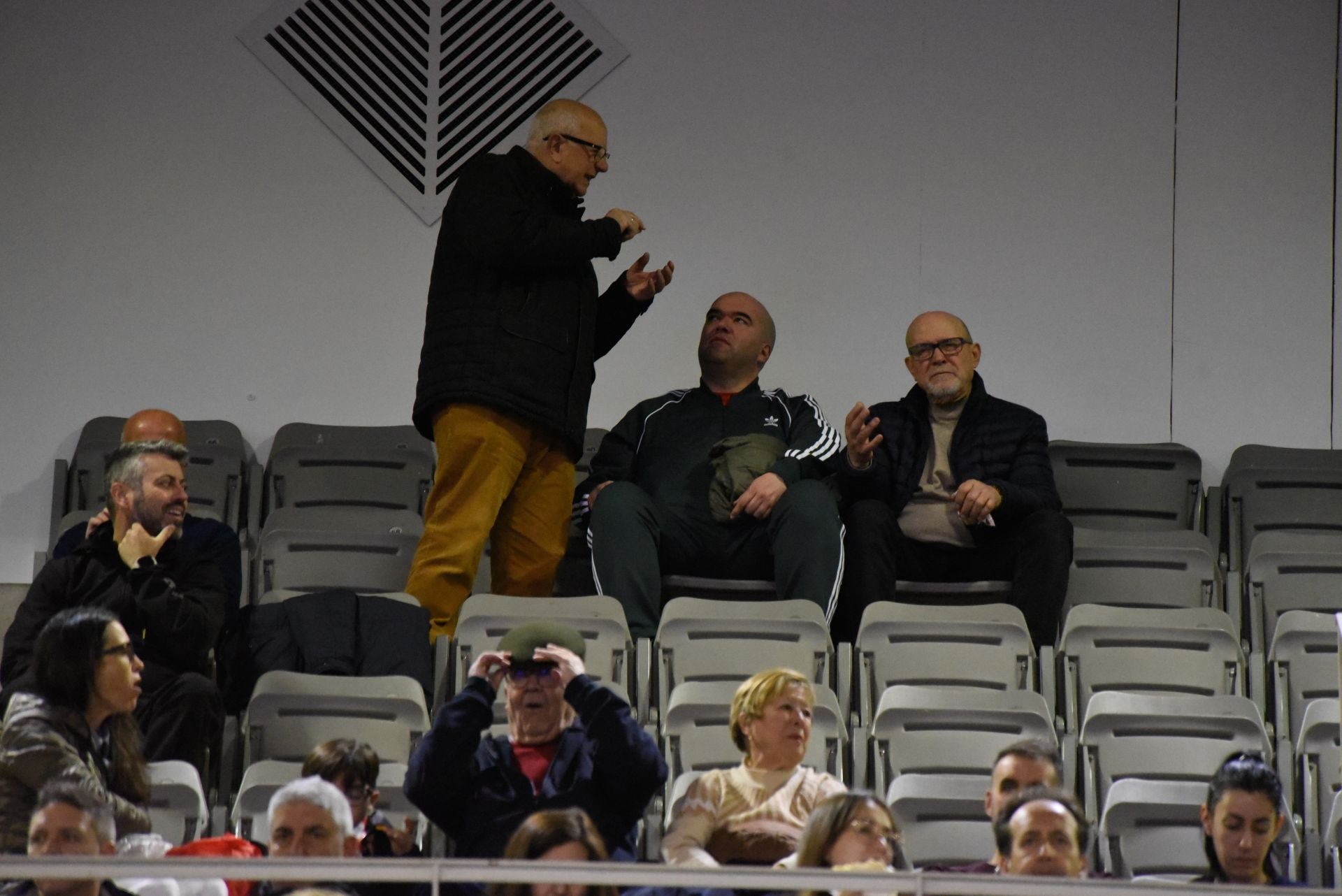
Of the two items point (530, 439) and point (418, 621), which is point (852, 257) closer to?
point (530, 439)

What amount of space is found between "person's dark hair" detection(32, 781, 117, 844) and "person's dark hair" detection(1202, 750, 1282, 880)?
78.4 inches

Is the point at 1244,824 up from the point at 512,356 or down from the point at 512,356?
down

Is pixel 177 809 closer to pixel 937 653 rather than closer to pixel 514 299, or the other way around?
pixel 937 653

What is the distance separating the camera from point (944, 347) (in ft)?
19.3

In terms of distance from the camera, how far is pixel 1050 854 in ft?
11.1

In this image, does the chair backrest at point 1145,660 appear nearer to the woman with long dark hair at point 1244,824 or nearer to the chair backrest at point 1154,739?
the chair backrest at point 1154,739

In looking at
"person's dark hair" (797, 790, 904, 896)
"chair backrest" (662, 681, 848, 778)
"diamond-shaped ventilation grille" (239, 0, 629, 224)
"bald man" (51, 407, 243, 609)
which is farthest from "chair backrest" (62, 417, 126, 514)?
"person's dark hair" (797, 790, 904, 896)

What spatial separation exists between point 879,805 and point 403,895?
0.83 metres

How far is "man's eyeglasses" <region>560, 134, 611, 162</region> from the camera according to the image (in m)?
5.62

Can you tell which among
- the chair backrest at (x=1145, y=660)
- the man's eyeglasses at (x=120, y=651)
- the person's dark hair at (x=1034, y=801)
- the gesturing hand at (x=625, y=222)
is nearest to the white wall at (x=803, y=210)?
the gesturing hand at (x=625, y=222)

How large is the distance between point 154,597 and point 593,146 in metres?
1.92

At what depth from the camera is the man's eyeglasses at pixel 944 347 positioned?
5.86m

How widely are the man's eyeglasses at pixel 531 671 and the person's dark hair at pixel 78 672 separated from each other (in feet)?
2.37

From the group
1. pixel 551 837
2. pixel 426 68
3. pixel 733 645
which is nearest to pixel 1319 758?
pixel 733 645
